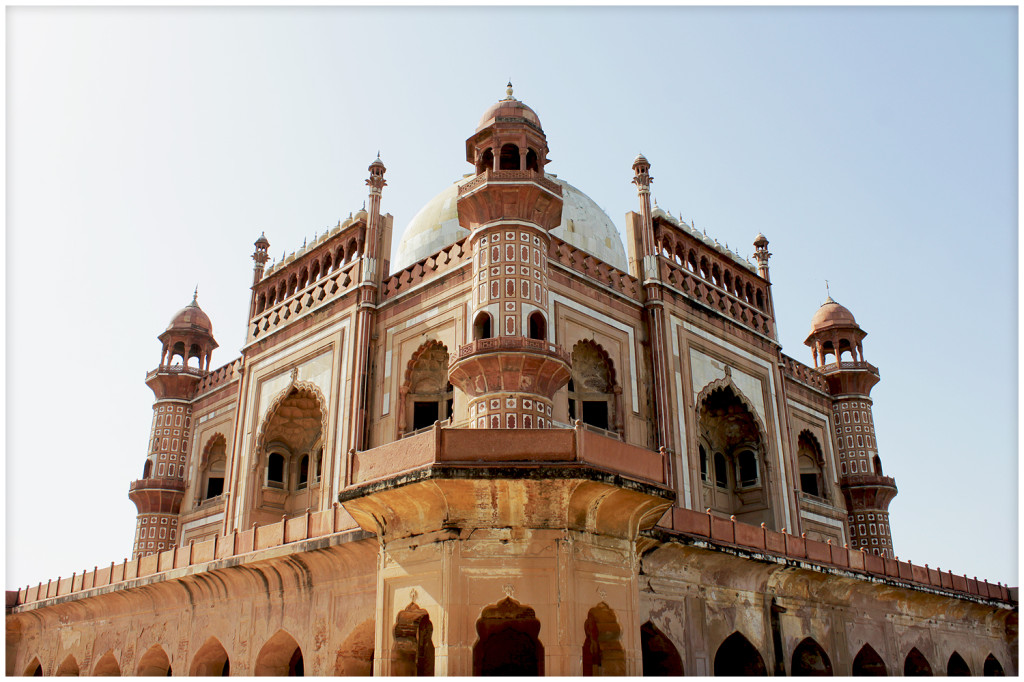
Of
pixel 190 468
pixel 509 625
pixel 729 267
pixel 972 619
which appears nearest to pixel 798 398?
pixel 729 267

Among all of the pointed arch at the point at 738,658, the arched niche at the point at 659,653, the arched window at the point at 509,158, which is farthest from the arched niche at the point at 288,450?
the pointed arch at the point at 738,658

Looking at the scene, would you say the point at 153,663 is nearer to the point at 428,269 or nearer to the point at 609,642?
the point at 428,269

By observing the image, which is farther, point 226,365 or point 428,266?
point 226,365

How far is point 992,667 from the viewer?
18.2m

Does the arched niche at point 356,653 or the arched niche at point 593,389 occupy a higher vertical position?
the arched niche at point 593,389

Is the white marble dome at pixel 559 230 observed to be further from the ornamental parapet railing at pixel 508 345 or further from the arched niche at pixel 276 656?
the arched niche at pixel 276 656

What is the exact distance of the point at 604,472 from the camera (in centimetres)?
950

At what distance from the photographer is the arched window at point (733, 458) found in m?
18.0

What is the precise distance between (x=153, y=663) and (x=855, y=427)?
55.0 feet

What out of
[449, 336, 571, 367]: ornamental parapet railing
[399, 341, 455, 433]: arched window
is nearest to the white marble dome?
[399, 341, 455, 433]: arched window

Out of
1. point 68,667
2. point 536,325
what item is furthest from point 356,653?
point 68,667

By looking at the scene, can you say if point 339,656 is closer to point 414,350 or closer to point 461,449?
point 461,449

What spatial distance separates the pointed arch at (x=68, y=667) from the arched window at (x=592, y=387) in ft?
35.2

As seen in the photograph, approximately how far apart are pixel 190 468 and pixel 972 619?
1779 centimetres
